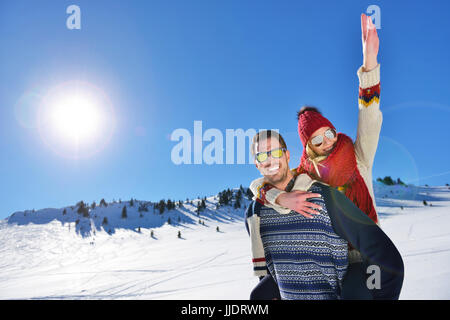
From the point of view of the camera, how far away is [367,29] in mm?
1879

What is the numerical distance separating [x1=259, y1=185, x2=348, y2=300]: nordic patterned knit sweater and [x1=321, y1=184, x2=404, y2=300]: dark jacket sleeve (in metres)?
0.11

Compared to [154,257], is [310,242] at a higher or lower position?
higher

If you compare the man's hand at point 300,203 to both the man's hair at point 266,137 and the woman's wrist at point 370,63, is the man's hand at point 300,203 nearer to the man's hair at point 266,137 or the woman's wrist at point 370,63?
the man's hair at point 266,137

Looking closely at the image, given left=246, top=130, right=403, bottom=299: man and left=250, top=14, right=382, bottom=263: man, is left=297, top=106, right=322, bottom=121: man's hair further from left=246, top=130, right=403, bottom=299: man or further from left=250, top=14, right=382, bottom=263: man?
left=246, top=130, right=403, bottom=299: man

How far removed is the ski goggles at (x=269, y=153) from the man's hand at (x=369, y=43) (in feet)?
3.27

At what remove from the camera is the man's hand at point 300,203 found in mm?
1516

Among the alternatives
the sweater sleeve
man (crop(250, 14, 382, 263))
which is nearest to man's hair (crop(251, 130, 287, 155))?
man (crop(250, 14, 382, 263))

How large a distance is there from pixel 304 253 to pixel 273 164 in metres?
0.63

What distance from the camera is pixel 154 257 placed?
1587 centimetres

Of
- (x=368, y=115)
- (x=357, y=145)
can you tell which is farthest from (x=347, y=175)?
(x=368, y=115)

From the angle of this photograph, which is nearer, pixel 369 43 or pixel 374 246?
pixel 374 246

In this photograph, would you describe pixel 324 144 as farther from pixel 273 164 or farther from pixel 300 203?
pixel 300 203
